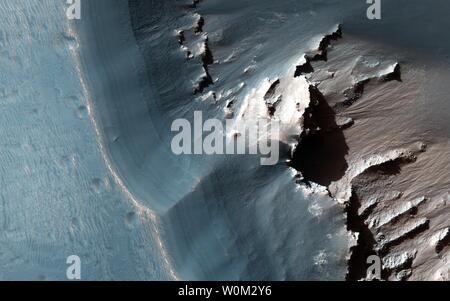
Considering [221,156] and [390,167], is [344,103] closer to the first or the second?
[390,167]

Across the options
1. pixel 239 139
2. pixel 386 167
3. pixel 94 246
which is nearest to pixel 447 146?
pixel 386 167

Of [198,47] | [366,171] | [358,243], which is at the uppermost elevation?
[198,47]

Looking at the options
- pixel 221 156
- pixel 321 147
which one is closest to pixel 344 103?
pixel 321 147

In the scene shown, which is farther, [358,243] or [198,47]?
[198,47]

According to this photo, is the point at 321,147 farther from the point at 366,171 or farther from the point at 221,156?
the point at 221,156

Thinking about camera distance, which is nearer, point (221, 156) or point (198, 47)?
point (221, 156)

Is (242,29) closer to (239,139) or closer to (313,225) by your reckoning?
(239,139)

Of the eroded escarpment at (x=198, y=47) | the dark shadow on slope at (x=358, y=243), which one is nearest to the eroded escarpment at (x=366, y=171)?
the dark shadow on slope at (x=358, y=243)

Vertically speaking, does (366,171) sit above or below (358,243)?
above

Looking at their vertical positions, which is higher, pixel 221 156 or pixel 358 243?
pixel 221 156

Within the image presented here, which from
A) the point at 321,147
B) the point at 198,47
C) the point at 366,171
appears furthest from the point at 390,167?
the point at 198,47
